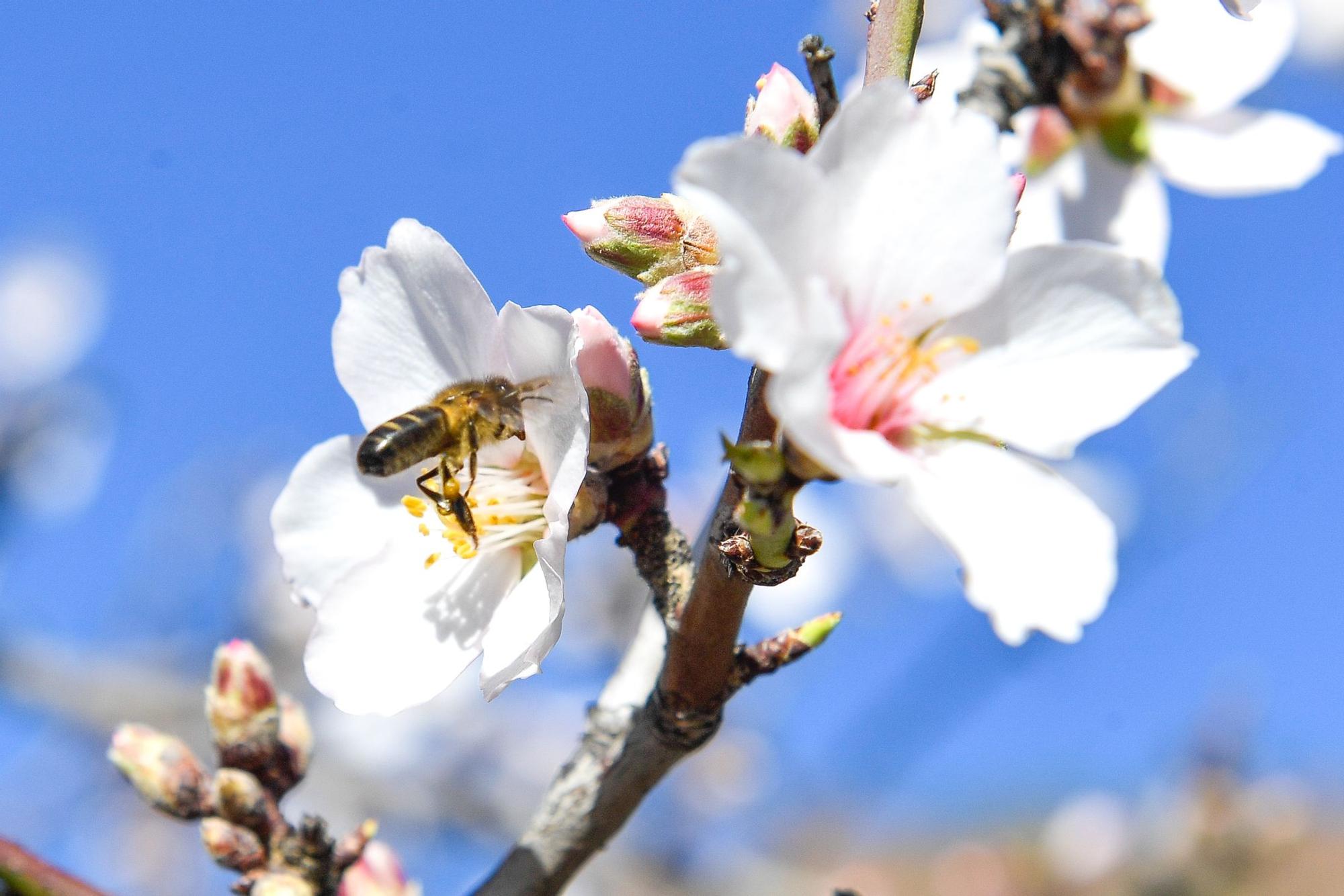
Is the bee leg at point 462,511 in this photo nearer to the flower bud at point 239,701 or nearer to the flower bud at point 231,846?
the flower bud at point 239,701

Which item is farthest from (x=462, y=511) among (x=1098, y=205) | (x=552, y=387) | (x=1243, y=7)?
(x=1098, y=205)

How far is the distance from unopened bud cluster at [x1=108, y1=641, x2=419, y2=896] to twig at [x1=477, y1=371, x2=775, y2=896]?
0.83ft

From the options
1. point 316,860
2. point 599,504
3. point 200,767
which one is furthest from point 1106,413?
point 200,767

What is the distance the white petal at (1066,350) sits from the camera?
1134 millimetres

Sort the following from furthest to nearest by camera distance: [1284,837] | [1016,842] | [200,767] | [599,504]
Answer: [1016,842] < [1284,837] < [200,767] < [599,504]

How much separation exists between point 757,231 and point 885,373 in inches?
10.5

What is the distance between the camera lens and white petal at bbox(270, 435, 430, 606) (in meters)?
1.55

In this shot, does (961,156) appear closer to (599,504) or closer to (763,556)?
(763,556)

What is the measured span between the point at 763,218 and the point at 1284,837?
14.5 feet

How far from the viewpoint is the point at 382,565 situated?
1.54 metres

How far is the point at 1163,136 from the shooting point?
2039 mm

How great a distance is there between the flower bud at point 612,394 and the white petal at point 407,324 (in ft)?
0.54

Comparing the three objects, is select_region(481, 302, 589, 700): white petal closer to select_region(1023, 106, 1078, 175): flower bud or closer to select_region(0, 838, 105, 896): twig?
select_region(0, 838, 105, 896): twig

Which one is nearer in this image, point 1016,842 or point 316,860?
point 316,860
